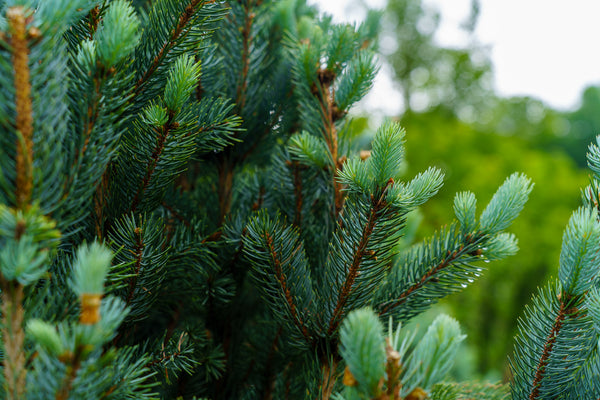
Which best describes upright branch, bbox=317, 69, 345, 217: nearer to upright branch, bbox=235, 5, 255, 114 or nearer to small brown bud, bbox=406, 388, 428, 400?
upright branch, bbox=235, 5, 255, 114

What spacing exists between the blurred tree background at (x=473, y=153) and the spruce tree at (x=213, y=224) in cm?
649

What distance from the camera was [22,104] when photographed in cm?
50

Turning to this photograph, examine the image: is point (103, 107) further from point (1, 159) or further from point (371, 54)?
point (371, 54)

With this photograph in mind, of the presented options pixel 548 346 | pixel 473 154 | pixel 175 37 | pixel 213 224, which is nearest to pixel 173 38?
pixel 175 37

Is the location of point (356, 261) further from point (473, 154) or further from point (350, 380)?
point (473, 154)

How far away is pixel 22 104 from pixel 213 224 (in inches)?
24.4

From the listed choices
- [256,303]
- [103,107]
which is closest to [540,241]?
[256,303]

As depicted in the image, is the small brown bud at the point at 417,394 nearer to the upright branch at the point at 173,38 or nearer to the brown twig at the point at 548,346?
the brown twig at the point at 548,346

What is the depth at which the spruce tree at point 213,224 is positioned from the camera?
0.50m

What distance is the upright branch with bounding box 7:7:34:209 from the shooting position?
483mm

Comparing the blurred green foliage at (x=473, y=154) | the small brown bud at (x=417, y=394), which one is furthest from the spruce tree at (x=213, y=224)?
the blurred green foliage at (x=473, y=154)

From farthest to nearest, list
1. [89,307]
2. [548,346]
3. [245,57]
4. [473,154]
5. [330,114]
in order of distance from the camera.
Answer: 1. [473,154]
2. [245,57]
3. [330,114]
4. [548,346]
5. [89,307]

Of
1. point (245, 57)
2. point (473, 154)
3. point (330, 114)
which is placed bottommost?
point (330, 114)

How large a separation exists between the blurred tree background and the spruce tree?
255 inches
